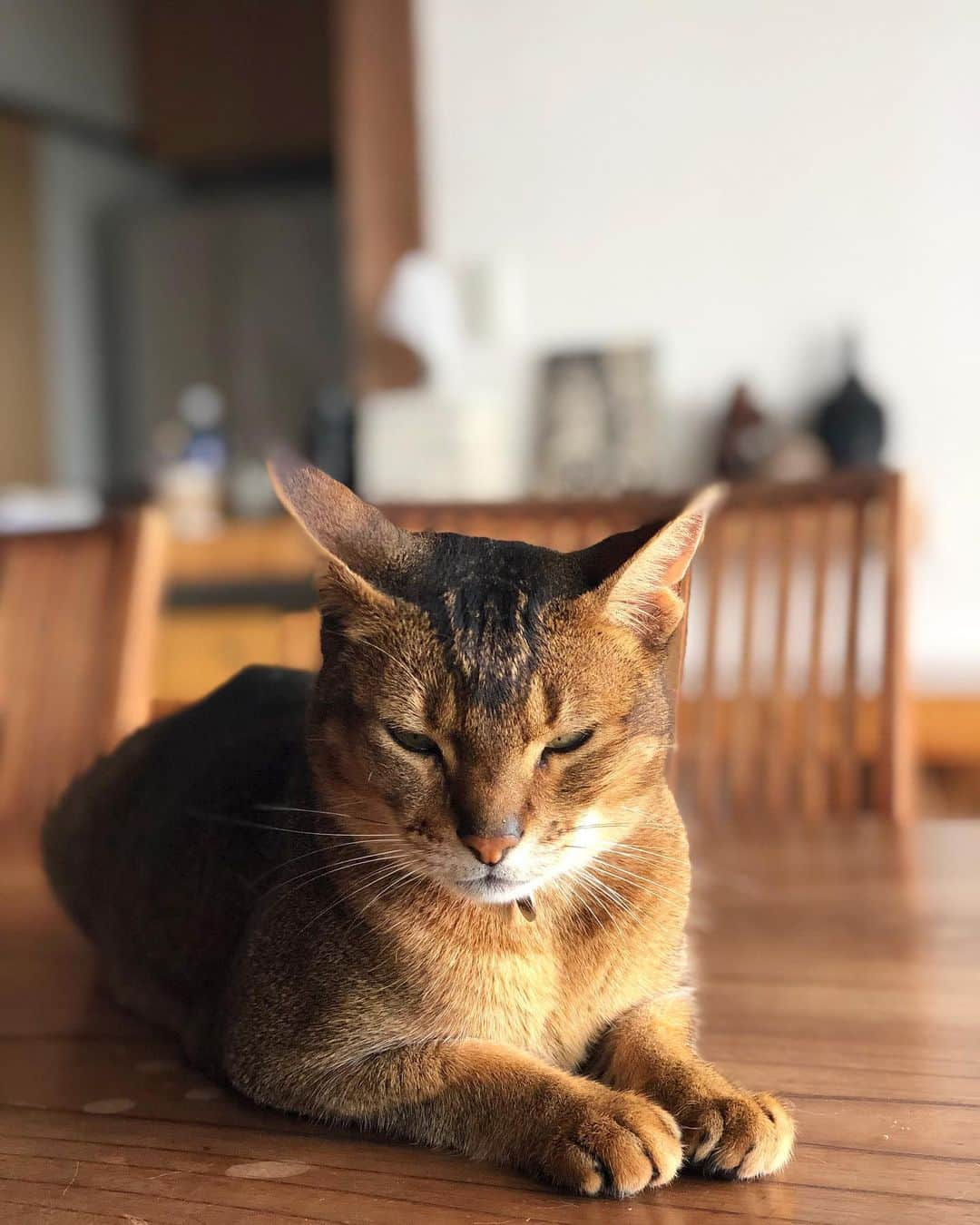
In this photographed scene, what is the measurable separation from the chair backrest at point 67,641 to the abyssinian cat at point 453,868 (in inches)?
12.8

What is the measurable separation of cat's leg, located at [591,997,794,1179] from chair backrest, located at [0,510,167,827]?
1.59 feet

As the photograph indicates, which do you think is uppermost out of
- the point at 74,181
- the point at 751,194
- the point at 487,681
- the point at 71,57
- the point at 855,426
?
the point at 71,57

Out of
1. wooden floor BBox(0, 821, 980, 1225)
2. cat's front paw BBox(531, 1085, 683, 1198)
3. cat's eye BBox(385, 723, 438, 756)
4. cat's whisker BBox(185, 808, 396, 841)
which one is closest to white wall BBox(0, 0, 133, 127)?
wooden floor BBox(0, 821, 980, 1225)

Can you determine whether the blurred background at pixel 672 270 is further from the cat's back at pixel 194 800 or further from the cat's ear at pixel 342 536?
the cat's ear at pixel 342 536

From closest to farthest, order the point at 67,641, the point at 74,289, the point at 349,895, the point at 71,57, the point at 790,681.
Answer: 1. the point at 349,895
2. the point at 67,641
3. the point at 790,681
4. the point at 71,57
5. the point at 74,289

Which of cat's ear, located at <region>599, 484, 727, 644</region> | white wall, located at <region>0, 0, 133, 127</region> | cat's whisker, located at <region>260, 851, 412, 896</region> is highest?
white wall, located at <region>0, 0, 133, 127</region>

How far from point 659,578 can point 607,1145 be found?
0.23 metres

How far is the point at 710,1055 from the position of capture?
64 centimetres

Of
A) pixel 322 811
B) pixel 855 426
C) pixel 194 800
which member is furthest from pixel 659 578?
pixel 855 426

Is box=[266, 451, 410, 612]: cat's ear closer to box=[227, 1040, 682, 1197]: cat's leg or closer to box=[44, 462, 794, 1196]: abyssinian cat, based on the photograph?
box=[44, 462, 794, 1196]: abyssinian cat

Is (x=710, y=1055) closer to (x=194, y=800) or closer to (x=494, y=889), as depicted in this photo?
(x=494, y=889)

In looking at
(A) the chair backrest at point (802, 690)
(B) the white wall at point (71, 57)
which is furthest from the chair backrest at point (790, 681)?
(B) the white wall at point (71, 57)

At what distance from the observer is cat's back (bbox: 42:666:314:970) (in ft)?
2.10

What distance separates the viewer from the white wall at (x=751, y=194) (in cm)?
341
